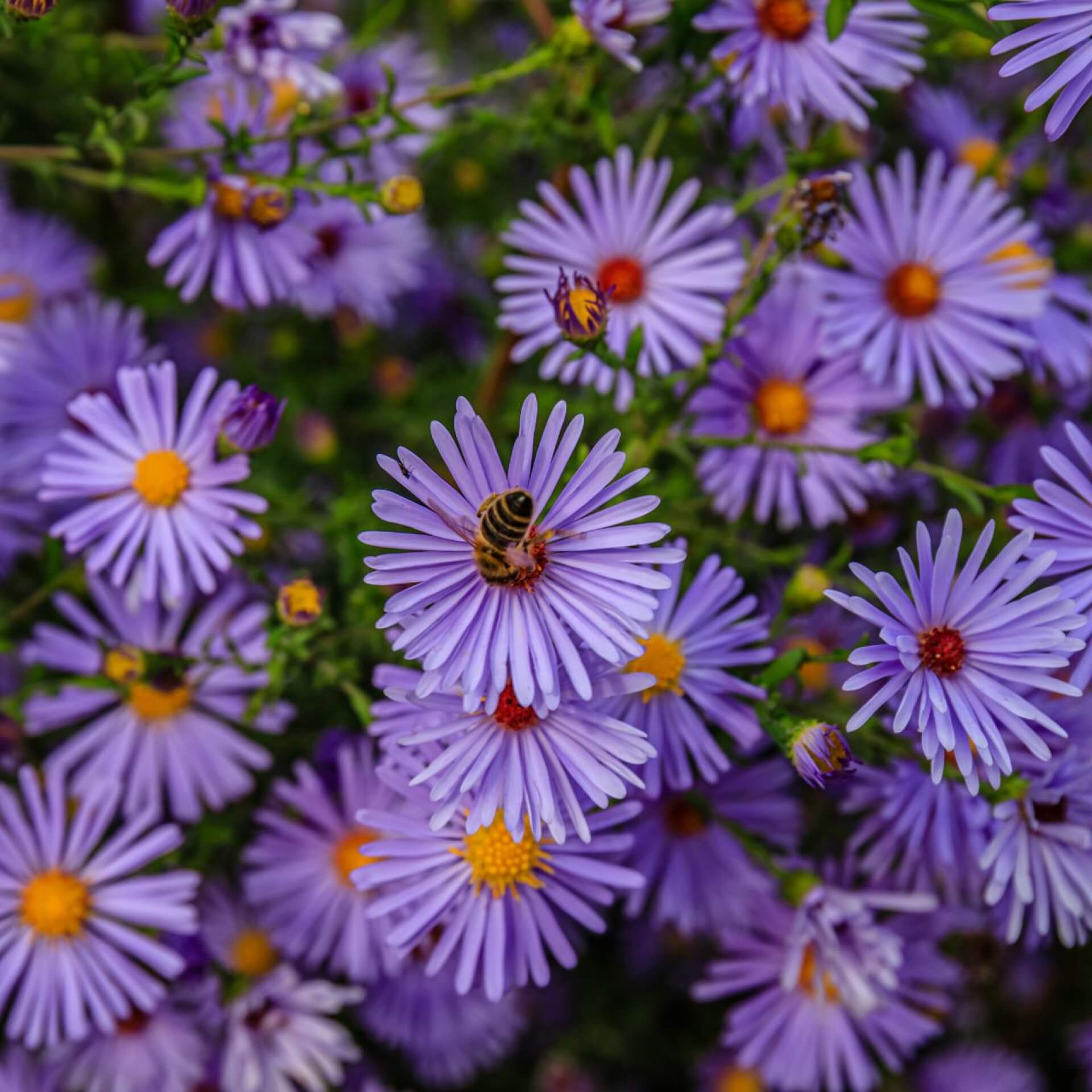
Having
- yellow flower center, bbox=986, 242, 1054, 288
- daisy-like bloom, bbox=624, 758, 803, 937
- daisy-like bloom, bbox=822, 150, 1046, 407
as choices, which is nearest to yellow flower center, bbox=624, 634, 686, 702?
daisy-like bloom, bbox=624, 758, 803, 937

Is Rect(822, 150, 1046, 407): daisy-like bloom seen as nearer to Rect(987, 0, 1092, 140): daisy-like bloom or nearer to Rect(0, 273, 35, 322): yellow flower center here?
Rect(987, 0, 1092, 140): daisy-like bloom

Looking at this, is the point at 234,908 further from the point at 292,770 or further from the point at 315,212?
the point at 315,212

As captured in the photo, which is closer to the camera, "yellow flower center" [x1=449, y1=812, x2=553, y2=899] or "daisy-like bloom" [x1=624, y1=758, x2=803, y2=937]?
"yellow flower center" [x1=449, y1=812, x2=553, y2=899]

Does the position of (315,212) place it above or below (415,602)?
above

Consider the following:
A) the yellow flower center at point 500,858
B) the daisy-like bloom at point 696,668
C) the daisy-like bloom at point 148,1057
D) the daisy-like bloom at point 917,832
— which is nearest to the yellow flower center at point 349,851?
the daisy-like bloom at point 148,1057

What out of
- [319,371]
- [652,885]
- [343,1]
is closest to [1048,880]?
[652,885]

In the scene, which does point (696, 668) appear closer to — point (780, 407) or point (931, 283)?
point (780, 407)

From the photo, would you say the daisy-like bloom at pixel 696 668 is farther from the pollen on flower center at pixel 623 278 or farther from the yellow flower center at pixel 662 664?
the pollen on flower center at pixel 623 278
